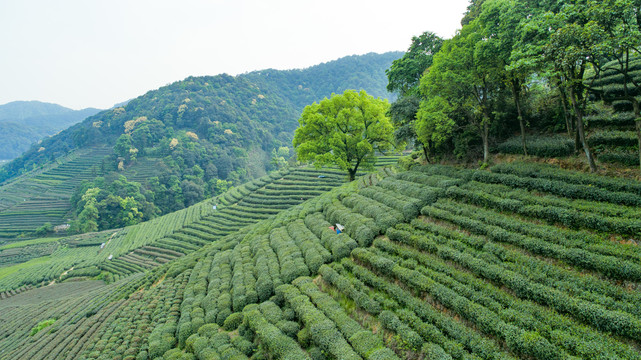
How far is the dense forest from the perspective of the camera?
34.0ft

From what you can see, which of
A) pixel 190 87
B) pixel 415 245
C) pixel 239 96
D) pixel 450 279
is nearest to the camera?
pixel 450 279

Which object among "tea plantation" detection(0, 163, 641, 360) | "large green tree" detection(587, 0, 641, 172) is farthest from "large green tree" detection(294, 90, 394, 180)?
"large green tree" detection(587, 0, 641, 172)

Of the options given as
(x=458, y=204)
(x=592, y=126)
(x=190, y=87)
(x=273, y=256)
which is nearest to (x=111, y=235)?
(x=273, y=256)

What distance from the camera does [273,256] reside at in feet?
53.8

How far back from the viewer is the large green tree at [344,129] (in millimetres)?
25656

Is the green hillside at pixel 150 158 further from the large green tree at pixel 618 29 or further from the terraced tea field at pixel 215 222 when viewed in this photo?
the large green tree at pixel 618 29

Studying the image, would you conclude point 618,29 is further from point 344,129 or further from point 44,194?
point 44,194

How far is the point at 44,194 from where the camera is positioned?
274 ft

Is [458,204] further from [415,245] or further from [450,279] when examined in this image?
[450,279]

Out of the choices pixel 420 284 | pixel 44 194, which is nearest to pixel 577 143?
pixel 420 284

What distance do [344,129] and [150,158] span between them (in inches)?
4099

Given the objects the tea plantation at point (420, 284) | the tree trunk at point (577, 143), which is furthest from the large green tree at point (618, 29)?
the tea plantation at point (420, 284)

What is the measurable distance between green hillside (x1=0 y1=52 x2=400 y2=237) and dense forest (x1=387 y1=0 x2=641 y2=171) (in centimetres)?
8893

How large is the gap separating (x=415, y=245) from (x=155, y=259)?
48017mm
